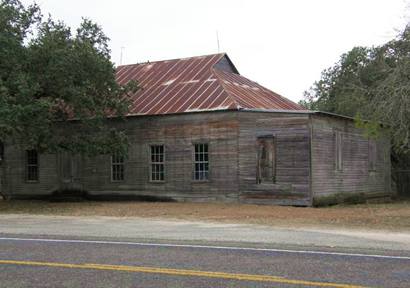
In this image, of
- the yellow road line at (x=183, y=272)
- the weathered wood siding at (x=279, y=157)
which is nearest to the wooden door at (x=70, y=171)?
the weathered wood siding at (x=279, y=157)

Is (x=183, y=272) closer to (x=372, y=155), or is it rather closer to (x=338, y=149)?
(x=338, y=149)

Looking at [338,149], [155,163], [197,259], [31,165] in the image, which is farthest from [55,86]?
[197,259]

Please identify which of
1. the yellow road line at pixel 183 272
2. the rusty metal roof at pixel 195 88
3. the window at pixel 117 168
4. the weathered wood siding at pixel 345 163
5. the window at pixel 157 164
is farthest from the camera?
the window at pixel 117 168

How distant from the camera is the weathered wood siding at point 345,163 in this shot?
24.4 metres

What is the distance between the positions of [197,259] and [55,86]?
16.4 meters

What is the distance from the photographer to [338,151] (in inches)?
1041

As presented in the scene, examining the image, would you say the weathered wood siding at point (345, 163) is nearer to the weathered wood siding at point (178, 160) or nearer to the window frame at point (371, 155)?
the window frame at point (371, 155)

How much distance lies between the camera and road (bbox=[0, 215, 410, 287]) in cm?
746

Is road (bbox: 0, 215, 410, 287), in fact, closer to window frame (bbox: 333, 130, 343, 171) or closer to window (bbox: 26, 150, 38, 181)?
window frame (bbox: 333, 130, 343, 171)

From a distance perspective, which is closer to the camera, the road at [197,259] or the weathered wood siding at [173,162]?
the road at [197,259]

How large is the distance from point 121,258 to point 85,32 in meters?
17.8

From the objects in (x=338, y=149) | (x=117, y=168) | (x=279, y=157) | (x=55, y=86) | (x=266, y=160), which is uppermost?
(x=55, y=86)

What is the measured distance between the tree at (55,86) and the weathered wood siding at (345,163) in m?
8.57

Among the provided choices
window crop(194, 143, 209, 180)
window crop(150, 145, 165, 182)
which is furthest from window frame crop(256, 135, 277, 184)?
window crop(150, 145, 165, 182)
